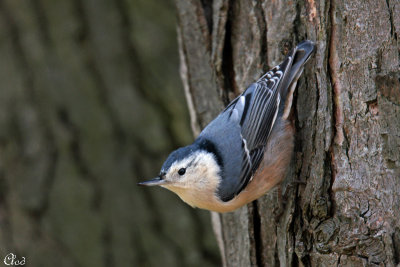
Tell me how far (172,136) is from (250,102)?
1808 mm

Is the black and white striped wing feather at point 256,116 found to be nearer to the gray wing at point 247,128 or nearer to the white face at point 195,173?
the gray wing at point 247,128

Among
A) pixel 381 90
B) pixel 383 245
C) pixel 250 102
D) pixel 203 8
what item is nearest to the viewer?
pixel 383 245

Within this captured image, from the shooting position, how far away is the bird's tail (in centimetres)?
250

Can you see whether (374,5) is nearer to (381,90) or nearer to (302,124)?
(381,90)

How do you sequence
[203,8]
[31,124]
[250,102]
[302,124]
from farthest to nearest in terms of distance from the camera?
[31,124] → [203,8] → [250,102] → [302,124]

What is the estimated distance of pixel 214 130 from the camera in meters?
2.83

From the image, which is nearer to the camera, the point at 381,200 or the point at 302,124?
the point at 381,200

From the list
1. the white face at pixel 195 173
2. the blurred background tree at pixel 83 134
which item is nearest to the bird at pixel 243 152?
the white face at pixel 195 173

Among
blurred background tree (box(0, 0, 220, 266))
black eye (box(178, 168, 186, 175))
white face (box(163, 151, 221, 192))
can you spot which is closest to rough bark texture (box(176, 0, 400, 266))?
white face (box(163, 151, 221, 192))

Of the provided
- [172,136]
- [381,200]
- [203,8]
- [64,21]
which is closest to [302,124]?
[381,200]

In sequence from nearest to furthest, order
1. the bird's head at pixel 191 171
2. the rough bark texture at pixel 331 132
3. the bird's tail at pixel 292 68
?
the rough bark texture at pixel 331 132 → the bird's tail at pixel 292 68 → the bird's head at pixel 191 171

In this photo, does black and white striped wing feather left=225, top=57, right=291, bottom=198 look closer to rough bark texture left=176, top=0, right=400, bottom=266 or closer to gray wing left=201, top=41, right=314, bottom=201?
gray wing left=201, top=41, right=314, bottom=201

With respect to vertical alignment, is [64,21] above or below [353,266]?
above

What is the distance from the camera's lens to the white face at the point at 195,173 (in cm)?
285
